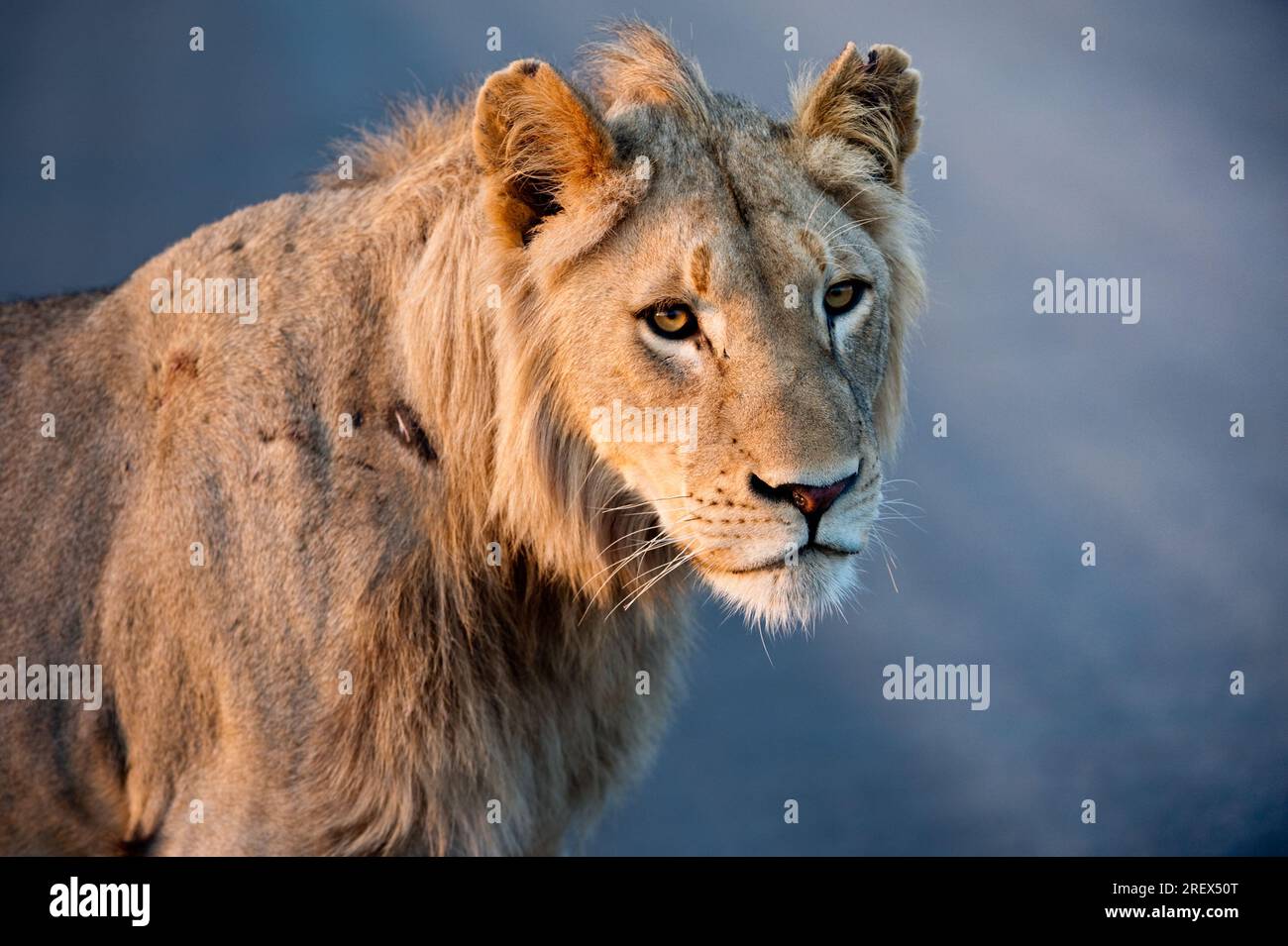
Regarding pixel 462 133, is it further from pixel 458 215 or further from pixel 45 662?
pixel 45 662

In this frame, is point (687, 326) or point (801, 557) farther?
point (687, 326)

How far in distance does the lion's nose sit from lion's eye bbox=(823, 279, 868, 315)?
1.80ft

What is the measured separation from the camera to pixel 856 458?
3453 millimetres

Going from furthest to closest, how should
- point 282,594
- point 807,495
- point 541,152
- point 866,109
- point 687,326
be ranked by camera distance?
point 866,109
point 282,594
point 541,152
point 687,326
point 807,495

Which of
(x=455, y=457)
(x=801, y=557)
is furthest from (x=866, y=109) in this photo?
(x=455, y=457)

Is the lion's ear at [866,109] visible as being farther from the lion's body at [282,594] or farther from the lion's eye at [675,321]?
the lion's body at [282,594]

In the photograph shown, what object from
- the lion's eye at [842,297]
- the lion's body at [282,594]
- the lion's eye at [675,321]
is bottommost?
the lion's body at [282,594]

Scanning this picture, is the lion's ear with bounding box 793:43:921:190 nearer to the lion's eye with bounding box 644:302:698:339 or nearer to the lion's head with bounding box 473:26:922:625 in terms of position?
the lion's head with bounding box 473:26:922:625

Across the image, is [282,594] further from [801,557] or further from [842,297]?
[842,297]

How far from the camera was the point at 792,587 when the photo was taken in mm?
3455

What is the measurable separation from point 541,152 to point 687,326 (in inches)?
23.7

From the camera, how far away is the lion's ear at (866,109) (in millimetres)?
3959

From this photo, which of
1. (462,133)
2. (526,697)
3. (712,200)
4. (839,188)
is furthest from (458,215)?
(526,697)

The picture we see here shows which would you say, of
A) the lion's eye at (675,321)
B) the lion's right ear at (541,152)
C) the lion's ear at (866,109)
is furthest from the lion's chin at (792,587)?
the lion's ear at (866,109)
